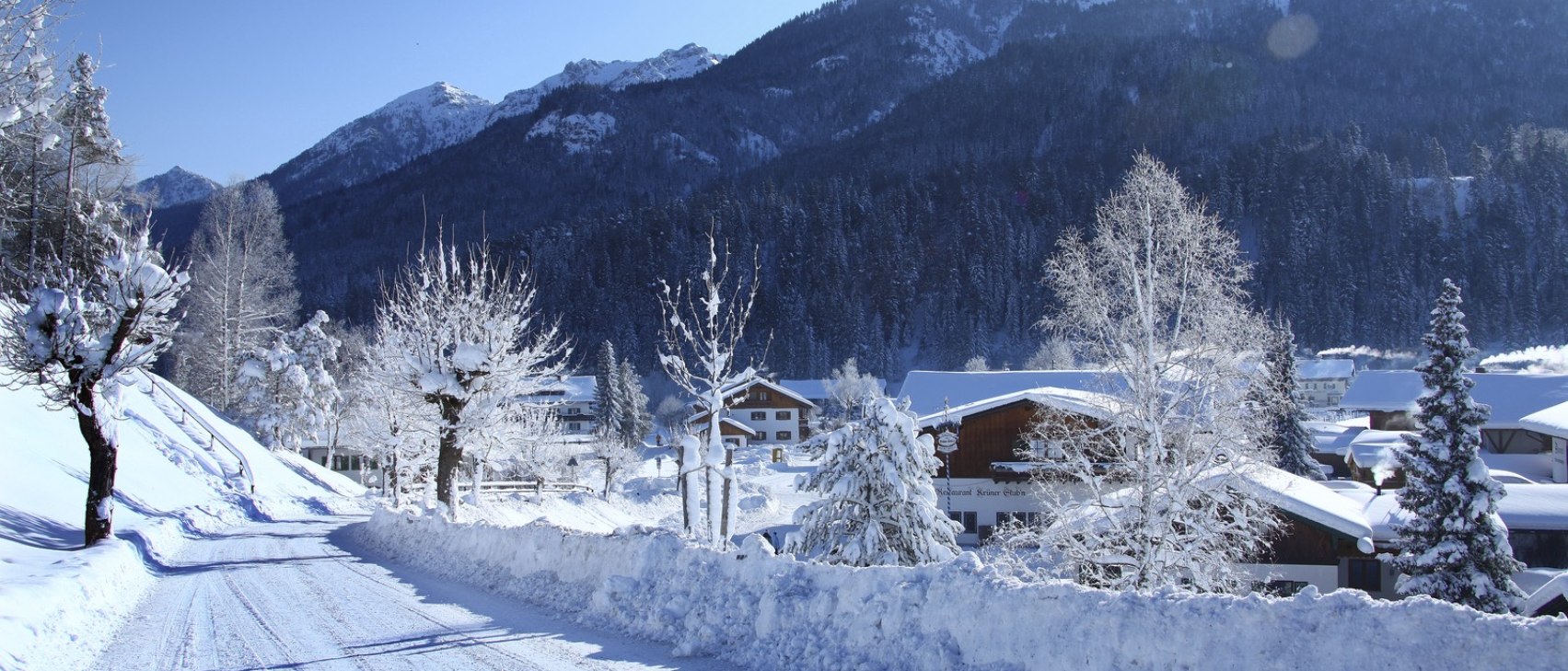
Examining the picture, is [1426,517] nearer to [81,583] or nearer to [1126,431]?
[1126,431]

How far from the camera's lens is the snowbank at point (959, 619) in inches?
199

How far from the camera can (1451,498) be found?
1728cm

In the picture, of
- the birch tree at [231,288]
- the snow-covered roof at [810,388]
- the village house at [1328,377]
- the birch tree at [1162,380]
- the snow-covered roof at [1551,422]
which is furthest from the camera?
the village house at [1328,377]

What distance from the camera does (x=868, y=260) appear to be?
154m

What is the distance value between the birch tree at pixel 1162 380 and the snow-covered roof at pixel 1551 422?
2673 centimetres

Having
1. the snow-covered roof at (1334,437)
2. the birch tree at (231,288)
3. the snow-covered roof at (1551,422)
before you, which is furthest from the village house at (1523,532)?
the birch tree at (231,288)

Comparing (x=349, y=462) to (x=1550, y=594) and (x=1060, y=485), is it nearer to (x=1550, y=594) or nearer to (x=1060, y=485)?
(x=1060, y=485)

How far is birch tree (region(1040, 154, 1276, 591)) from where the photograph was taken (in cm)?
1381

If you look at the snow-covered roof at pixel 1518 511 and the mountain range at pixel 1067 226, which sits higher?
the mountain range at pixel 1067 226

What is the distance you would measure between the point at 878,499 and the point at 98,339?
528 inches

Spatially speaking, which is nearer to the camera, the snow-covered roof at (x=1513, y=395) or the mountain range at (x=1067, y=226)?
the snow-covered roof at (x=1513, y=395)

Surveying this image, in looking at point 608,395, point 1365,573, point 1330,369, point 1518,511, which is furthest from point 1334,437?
point 1330,369

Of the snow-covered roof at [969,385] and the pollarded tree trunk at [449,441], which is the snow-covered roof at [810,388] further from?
the pollarded tree trunk at [449,441]

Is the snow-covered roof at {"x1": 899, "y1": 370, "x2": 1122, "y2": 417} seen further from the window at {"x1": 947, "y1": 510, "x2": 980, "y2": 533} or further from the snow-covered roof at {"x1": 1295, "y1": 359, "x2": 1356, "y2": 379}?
the snow-covered roof at {"x1": 1295, "y1": 359, "x2": 1356, "y2": 379}
